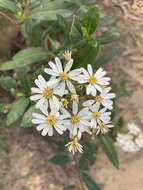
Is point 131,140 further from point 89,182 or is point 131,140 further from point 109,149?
point 89,182

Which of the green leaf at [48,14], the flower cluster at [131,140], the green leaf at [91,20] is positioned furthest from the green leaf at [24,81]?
the flower cluster at [131,140]

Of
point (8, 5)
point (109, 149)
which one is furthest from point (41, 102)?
point (109, 149)

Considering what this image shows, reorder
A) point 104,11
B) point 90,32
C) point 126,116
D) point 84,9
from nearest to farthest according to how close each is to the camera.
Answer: point 90,32 < point 84,9 < point 126,116 < point 104,11

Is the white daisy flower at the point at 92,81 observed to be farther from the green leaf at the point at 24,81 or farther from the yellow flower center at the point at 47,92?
the green leaf at the point at 24,81

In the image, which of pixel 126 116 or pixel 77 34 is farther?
pixel 126 116

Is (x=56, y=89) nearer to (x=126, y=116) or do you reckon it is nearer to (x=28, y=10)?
(x=28, y=10)

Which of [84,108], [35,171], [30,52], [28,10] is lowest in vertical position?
[35,171]

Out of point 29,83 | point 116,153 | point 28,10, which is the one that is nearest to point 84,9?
point 28,10
